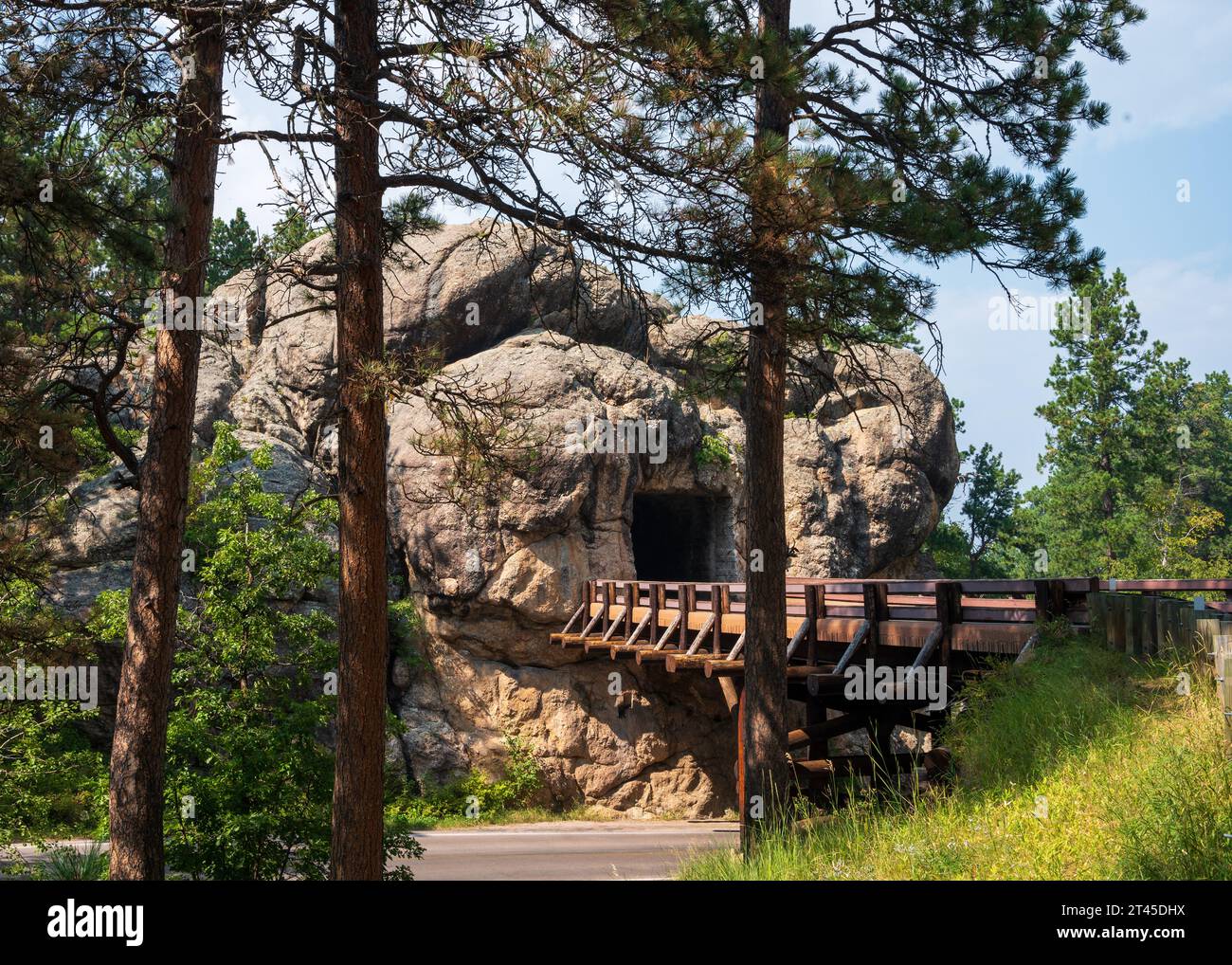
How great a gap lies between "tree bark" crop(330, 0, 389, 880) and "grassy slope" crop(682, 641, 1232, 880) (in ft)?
8.49

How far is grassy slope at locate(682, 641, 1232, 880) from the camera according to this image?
18.4 feet

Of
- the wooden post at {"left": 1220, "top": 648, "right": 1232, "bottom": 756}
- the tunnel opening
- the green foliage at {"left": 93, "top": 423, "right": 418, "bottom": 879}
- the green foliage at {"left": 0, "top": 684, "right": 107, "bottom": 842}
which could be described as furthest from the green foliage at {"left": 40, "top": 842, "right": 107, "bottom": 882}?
the tunnel opening

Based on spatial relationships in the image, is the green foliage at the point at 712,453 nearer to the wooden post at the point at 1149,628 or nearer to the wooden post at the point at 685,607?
the wooden post at the point at 685,607

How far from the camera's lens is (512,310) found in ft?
86.3

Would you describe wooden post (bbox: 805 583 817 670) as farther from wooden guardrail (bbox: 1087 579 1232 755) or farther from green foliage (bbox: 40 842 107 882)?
green foliage (bbox: 40 842 107 882)

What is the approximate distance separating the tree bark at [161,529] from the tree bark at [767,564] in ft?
16.9

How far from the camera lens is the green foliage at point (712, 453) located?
23.3m

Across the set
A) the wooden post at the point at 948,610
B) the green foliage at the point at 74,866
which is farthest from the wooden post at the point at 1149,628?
the green foliage at the point at 74,866

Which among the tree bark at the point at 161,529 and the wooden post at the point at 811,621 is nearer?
the tree bark at the point at 161,529

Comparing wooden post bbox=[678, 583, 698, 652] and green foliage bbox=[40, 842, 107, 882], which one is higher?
wooden post bbox=[678, 583, 698, 652]

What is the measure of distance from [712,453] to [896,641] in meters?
11.7

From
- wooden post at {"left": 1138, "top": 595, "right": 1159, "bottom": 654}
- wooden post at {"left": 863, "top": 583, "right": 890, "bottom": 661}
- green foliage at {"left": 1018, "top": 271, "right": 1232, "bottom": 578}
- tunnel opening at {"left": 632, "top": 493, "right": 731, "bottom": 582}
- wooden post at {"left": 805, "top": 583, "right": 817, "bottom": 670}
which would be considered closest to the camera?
wooden post at {"left": 1138, "top": 595, "right": 1159, "bottom": 654}

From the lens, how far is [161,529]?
9.03m
